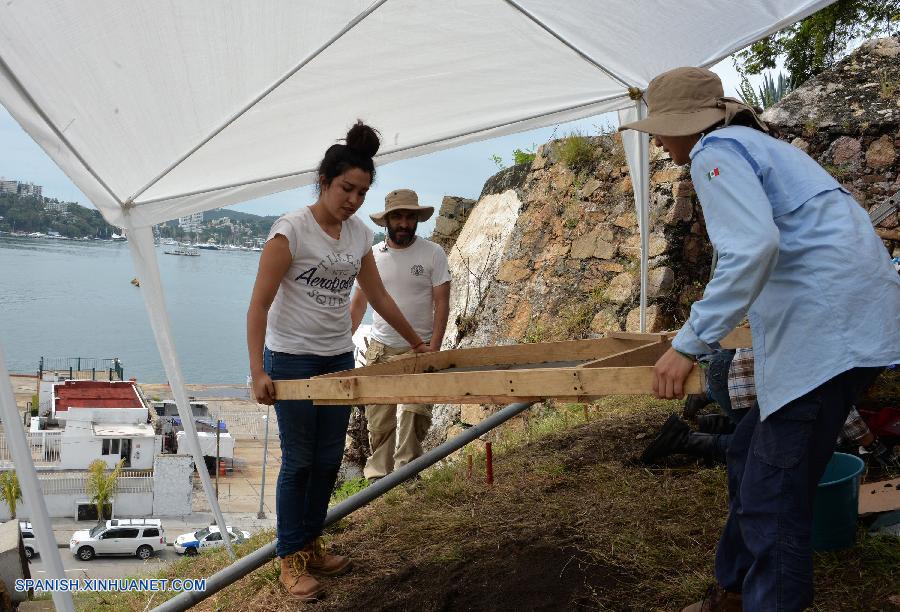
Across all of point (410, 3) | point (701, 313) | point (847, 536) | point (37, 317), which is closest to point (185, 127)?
point (410, 3)

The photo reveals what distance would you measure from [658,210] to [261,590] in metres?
4.46

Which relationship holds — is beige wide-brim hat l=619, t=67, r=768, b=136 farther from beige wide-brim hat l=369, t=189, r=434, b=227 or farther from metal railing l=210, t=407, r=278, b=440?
metal railing l=210, t=407, r=278, b=440

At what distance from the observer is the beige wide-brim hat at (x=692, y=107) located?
2.06m

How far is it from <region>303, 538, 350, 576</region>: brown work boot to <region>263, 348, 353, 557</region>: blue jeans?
0.38 feet

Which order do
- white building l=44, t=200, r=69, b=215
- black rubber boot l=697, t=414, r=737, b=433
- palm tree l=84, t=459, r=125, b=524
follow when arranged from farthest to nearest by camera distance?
white building l=44, t=200, r=69, b=215 → palm tree l=84, t=459, r=125, b=524 → black rubber boot l=697, t=414, r=737, b=433

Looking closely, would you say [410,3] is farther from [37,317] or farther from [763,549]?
[37,317]

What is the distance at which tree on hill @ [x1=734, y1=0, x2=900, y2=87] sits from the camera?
363 inches

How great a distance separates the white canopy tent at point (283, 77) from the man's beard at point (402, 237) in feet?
1.56

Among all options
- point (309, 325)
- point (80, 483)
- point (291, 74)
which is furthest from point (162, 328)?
point (80, 483)

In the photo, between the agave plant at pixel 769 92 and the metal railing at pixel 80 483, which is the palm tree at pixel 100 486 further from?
the agave plant at pixel 769 92

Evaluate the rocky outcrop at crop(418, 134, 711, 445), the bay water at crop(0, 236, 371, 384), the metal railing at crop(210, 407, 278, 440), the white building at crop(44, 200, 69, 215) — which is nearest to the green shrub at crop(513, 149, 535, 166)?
the rocky outcrop at crop(418, 134, 711, 445)

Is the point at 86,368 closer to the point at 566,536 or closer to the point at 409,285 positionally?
the point at 409,285

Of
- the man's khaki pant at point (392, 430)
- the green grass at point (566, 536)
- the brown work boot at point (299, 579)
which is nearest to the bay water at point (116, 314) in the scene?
the man's khaki pant at point (392, 430)

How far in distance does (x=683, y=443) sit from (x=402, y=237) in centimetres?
195
